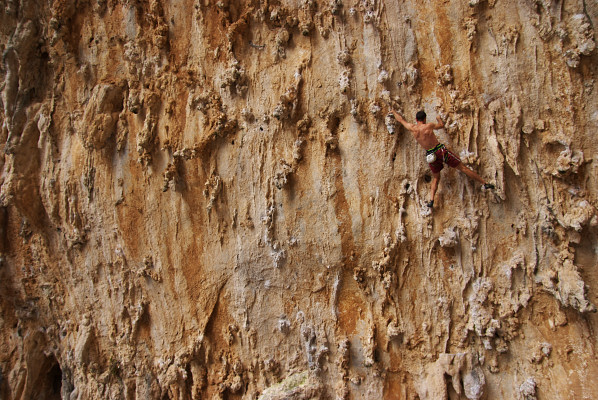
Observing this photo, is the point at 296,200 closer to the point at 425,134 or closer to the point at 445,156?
the point at 425,134

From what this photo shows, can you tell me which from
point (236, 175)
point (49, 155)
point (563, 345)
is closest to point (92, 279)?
point (49, 155)

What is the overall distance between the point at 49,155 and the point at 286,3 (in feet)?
14.6

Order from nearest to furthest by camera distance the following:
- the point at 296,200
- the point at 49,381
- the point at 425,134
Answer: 1. the point at 425,134
2. the point at 296,200
3. the point at 49,381

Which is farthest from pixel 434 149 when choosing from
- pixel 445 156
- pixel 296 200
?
pixel 296 200

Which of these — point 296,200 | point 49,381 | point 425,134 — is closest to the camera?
point 425,134

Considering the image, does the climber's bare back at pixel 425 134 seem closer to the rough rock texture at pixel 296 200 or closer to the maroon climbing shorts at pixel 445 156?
the maroon climbing shorts at pixel 445 156

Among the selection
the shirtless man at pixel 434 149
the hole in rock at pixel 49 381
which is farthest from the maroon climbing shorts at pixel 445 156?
the hole in rock at pixel 49 381

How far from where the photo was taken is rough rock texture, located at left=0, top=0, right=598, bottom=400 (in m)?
4.55

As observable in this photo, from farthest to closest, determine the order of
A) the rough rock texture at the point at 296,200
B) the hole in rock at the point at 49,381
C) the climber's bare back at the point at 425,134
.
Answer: the hole in rock at the point at 49,381, the rough rock texture at the point at 296,200, the climber's bare back at the point at 425,134

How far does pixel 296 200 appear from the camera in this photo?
5.30m

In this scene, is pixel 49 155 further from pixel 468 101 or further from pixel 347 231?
pixel 468 101

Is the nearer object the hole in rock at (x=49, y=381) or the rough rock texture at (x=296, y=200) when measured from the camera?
the rough rock texture at (x=296, y=200)

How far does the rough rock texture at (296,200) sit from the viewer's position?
455 centimetres

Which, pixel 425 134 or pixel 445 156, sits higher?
pixel 425 134
